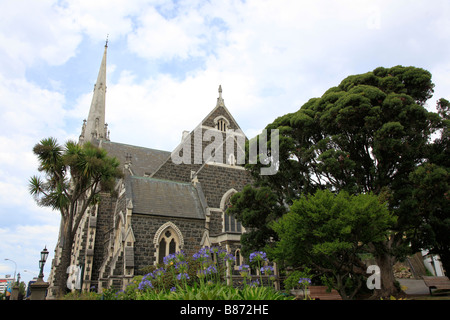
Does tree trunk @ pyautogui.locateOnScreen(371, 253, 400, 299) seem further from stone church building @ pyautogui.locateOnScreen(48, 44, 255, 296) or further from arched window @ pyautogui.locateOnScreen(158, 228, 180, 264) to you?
arched window @ pyautogui.locateOnScreen(158, 228, 180, 264)

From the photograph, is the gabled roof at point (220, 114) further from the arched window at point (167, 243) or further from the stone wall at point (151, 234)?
the arched window at point (167, 243)

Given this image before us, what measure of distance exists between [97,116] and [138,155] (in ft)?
61.3

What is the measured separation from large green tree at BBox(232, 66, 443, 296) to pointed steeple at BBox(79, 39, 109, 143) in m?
33.7

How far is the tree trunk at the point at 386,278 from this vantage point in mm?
14664

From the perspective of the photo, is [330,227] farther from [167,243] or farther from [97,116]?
[97,116]

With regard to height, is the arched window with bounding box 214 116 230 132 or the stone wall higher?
the arched window with bounding box 214 116 230 132

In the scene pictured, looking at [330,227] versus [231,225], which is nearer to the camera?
[330,227]

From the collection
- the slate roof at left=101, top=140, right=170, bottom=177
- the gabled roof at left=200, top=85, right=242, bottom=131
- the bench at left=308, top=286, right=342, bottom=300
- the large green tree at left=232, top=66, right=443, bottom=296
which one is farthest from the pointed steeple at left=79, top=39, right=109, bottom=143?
the bench at left=308, top=286, right=342, bottom=300

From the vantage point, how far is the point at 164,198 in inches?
818

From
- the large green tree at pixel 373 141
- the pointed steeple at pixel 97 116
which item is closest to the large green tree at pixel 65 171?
the large green tree at pixel 373 141

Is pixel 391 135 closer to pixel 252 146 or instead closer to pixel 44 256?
pixel 252 146

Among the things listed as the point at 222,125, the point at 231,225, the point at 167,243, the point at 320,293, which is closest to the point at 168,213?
the point at 167,243

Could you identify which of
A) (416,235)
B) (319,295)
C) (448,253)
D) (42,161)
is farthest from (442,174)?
(42,161)

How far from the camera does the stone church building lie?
1831 centimetres
